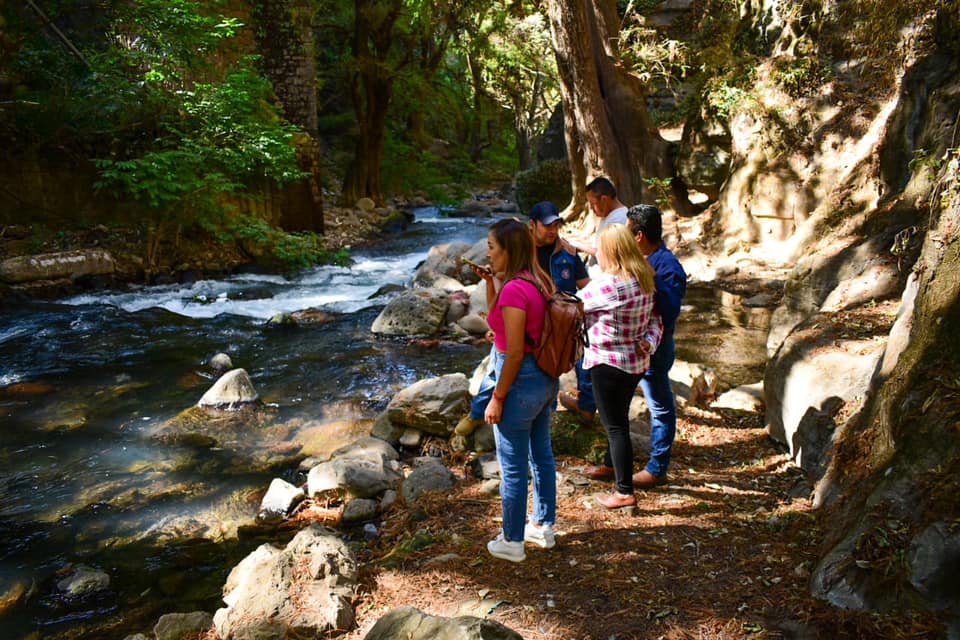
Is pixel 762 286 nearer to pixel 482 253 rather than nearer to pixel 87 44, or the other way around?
pixel 482 253

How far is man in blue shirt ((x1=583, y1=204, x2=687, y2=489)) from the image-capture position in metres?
3.87

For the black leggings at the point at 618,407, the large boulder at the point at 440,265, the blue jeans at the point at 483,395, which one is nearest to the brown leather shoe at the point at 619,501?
the black leggings at the point at 618,407

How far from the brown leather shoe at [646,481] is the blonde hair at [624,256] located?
1318mm

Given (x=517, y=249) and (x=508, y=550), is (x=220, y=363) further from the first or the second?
(x=517, y=249)

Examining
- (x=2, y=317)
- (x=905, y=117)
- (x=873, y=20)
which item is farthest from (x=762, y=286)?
(x=2, y=317)

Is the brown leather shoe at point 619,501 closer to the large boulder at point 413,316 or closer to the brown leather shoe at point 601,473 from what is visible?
the brown leather shoe at point 601,473

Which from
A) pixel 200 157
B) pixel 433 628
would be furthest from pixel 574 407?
pixel 200 157

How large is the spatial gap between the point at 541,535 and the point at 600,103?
32.7ft

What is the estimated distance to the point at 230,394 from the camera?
707 centimetres

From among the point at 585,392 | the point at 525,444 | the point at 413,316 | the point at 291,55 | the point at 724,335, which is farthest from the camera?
the point at 291,55

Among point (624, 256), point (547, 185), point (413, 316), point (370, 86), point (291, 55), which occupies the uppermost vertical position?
point (291, 55)

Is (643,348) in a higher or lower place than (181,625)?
higher

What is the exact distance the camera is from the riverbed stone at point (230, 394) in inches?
276

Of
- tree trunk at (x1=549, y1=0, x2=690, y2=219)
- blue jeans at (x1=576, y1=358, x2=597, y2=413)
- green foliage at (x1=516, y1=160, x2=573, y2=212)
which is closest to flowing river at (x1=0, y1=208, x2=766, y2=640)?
blue jeans at (x1=576, y1=358, x2=597, y2=413)
